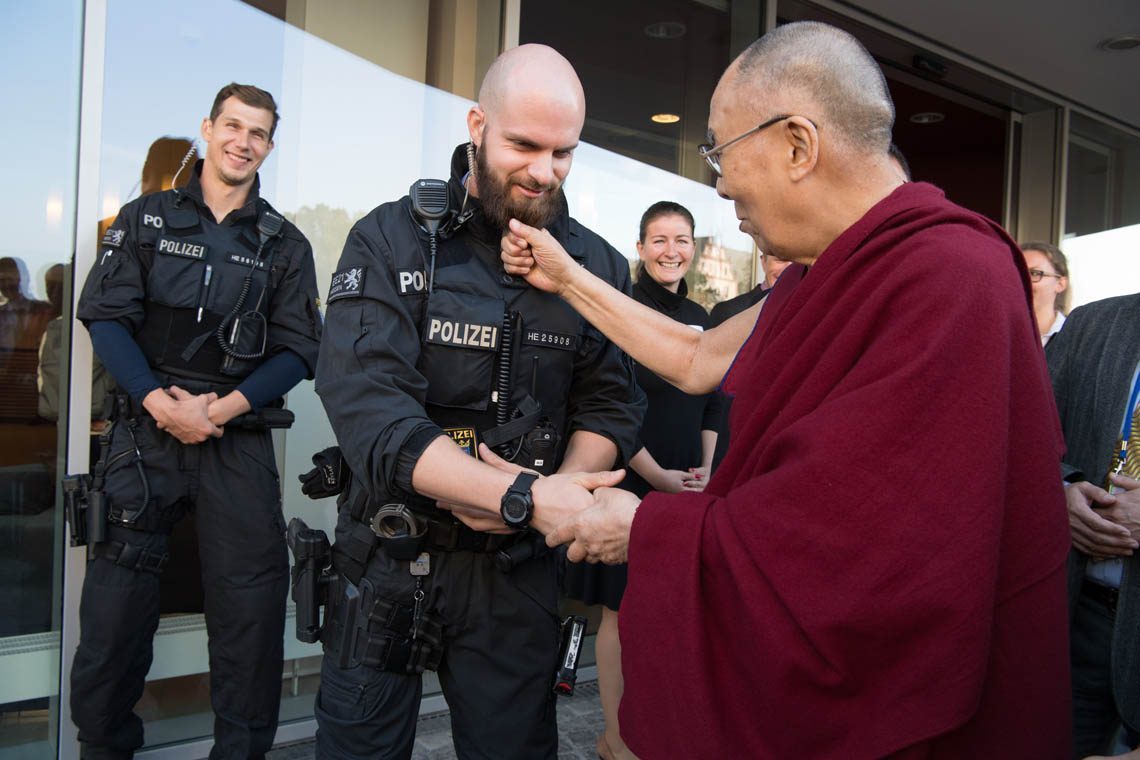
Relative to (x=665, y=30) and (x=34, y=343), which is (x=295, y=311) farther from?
(x=665, y=30)

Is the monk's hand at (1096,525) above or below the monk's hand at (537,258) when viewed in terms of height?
below

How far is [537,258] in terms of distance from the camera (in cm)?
202

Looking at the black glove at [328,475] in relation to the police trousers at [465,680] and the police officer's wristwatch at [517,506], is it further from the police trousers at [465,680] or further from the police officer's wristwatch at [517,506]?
the police officer's wristwatch at [517,506]

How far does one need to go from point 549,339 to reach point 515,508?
50 cm

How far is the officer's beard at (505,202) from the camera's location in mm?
1985

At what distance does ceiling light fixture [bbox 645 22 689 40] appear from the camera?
197 inches

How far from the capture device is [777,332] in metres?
1.47

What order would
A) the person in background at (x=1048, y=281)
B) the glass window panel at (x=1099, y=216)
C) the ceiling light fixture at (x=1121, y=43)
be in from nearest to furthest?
the person in background at (x=1048, y=281)
the ceiling light fixture at (x=1121, y=43)
the glass window panel at (x=1099, y=216)

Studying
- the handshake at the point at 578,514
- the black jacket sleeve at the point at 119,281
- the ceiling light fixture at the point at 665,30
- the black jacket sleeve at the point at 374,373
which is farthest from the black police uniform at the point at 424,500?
the ceiling light fixture at the point at 665,30

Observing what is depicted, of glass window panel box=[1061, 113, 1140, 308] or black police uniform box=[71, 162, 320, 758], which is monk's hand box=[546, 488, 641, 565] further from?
glass window panel box=[1061, 113, 1140, 308]

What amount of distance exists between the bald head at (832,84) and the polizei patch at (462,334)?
785 millimetres

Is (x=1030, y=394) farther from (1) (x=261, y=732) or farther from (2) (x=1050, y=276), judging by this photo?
(2) (x=1050, y=276)

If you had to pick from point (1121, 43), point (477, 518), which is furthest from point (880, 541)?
point (1121, 43)

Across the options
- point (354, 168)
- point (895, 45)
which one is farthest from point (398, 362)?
point (895, 45)
